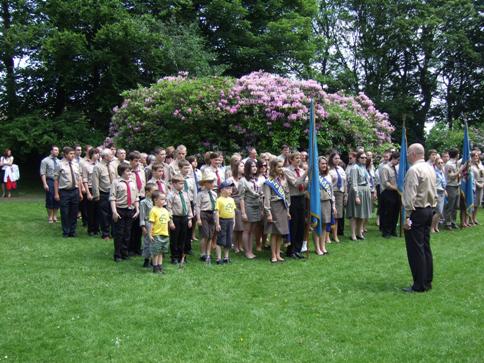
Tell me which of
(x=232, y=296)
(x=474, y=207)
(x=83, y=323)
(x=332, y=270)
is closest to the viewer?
(x=83, y=323)

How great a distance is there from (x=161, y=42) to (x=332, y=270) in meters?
16.7

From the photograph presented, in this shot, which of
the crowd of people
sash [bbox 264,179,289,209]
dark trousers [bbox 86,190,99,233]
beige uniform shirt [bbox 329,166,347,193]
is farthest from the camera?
dark trousers [bbox 86,190,99,233]

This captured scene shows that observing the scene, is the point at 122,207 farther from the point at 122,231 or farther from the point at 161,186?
the point at 161,186

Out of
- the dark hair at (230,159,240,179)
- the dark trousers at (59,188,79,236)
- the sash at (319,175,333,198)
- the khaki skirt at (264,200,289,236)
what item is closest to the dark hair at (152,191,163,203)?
the dark hair at (230,159,240,179)

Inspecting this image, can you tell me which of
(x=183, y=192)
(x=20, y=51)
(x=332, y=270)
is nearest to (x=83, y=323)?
(x=183, y=192)

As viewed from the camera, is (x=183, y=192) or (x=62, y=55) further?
(x=62, y=55)

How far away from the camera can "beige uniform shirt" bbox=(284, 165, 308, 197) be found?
9859 mm

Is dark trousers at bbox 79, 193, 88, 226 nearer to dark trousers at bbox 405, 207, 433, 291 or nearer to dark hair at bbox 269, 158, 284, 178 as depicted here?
dark hair at bbox 269, 158, 284, 178

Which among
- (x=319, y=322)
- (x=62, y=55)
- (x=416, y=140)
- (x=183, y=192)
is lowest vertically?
(x=319, y=322)

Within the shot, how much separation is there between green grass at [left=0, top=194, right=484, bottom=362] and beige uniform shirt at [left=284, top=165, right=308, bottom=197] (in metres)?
1.34

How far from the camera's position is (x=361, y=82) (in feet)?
132

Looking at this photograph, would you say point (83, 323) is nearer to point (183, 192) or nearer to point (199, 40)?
point (183, 192)

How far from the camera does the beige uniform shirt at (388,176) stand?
12062mm

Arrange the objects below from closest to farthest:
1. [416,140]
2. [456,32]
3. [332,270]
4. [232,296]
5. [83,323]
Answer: [83,323] → [232,296] → [332,270] → [456,32] → [416,140]
